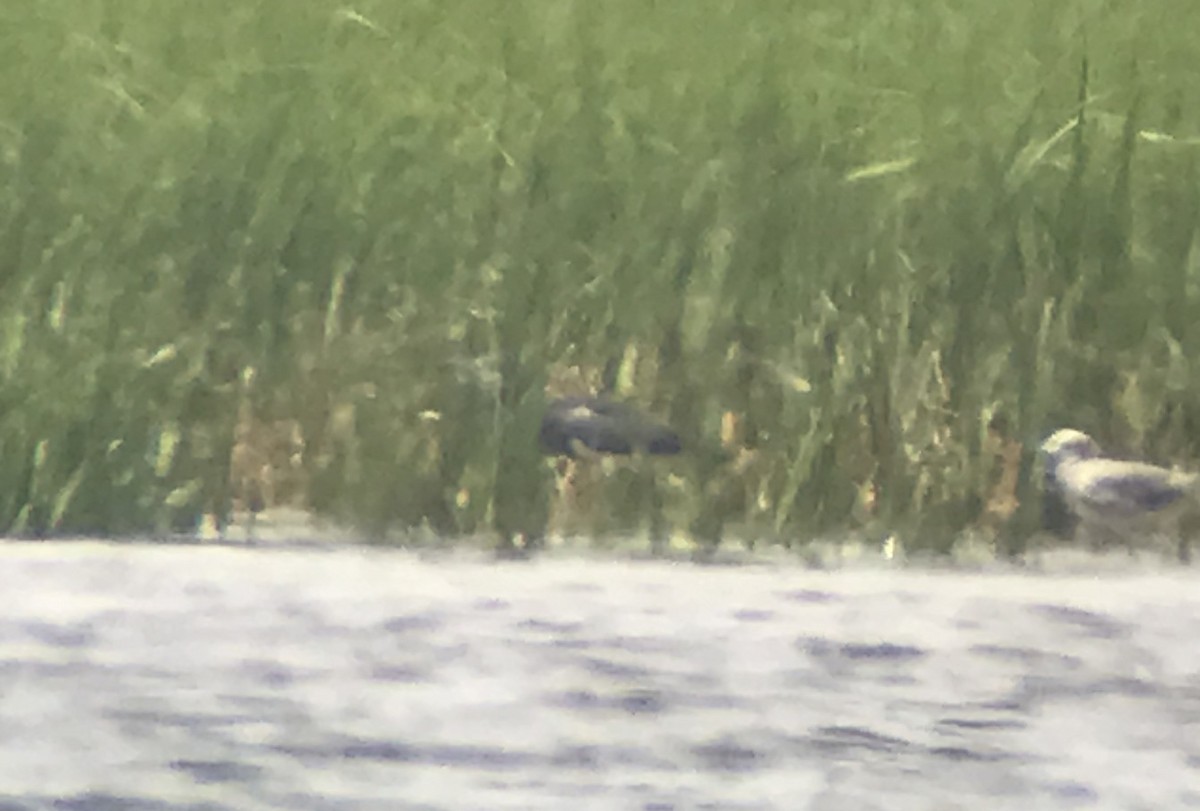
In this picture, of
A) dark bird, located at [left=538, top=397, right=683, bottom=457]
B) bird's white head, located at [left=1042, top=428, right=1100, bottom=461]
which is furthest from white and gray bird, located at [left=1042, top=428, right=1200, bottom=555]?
dark bird, located at [left=538, top=397, right=683, bottom=457]

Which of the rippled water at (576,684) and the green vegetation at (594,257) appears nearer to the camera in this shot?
the rippled water at (576,684)

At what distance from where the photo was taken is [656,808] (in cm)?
108

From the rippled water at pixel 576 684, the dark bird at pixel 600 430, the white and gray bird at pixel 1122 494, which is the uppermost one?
the dark bird at pixel 600 430

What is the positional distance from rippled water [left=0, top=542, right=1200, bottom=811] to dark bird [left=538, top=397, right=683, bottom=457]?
105 millimetres

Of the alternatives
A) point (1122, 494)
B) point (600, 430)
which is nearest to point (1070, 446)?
point (1122, 494)

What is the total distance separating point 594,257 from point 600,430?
0.16m

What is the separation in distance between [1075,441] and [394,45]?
713mm

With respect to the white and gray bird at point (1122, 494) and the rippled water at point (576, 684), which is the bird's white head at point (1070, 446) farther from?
the rippled water at point (576, 684)

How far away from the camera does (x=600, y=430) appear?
122 cm

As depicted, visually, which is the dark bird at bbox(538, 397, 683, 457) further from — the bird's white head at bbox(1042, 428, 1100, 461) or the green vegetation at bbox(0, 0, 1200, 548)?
the bird's white head at bbox(1042, 428, 1100, 461)

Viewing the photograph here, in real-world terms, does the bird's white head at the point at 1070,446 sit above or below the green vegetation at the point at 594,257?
below

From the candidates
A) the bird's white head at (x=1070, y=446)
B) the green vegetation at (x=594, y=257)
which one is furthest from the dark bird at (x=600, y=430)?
the bird's white head at (x=1070, y=446)

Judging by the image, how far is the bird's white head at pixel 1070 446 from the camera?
47.4 inches

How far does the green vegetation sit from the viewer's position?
1.23 meters
